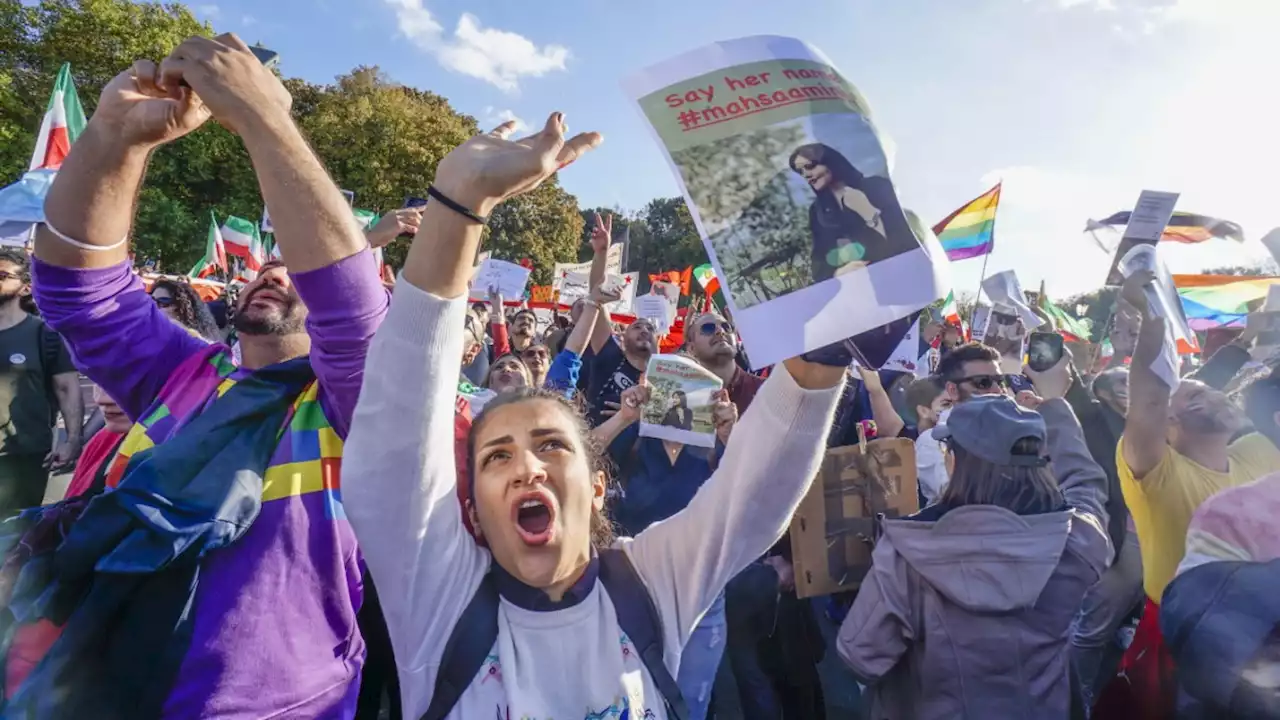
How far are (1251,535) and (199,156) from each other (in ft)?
100

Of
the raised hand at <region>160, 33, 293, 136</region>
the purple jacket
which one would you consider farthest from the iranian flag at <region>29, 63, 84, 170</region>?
the raised hand at <region>160, 33, 293, 136</region>

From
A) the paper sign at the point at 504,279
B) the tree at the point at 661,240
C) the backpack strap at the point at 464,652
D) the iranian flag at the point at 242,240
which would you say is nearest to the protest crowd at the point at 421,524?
the backpack strap at the point at 464,652

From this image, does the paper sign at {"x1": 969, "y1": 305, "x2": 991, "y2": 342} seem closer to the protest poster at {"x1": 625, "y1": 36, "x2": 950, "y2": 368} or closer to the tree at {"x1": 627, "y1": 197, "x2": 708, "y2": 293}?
the protest poster at {"x1": 625, "y1": 36, "x2": 950, "y2": 368}

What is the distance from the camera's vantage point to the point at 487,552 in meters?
1.48

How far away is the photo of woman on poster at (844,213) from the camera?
→ 1.21 meters

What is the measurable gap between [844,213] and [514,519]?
80 centimetres

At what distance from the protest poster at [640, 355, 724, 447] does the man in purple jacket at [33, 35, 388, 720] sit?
5.87 ft

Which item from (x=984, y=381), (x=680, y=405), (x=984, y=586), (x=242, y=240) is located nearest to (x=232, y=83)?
(x=984, y=586)

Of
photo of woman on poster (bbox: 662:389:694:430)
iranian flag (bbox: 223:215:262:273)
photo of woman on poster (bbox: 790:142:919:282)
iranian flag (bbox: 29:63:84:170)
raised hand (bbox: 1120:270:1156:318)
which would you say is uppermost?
iranian flag (bbox: 223:215:262:273)

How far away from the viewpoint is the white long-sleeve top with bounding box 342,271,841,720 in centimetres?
118

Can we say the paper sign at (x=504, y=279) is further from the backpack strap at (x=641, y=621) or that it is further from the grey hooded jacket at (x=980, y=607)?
the backpack strap at (x=641, y=621)

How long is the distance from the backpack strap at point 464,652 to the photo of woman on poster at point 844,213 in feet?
2.70

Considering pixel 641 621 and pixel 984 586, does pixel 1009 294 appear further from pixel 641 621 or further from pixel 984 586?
pixel 641 621

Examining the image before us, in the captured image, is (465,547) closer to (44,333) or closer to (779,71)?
(779,71)
